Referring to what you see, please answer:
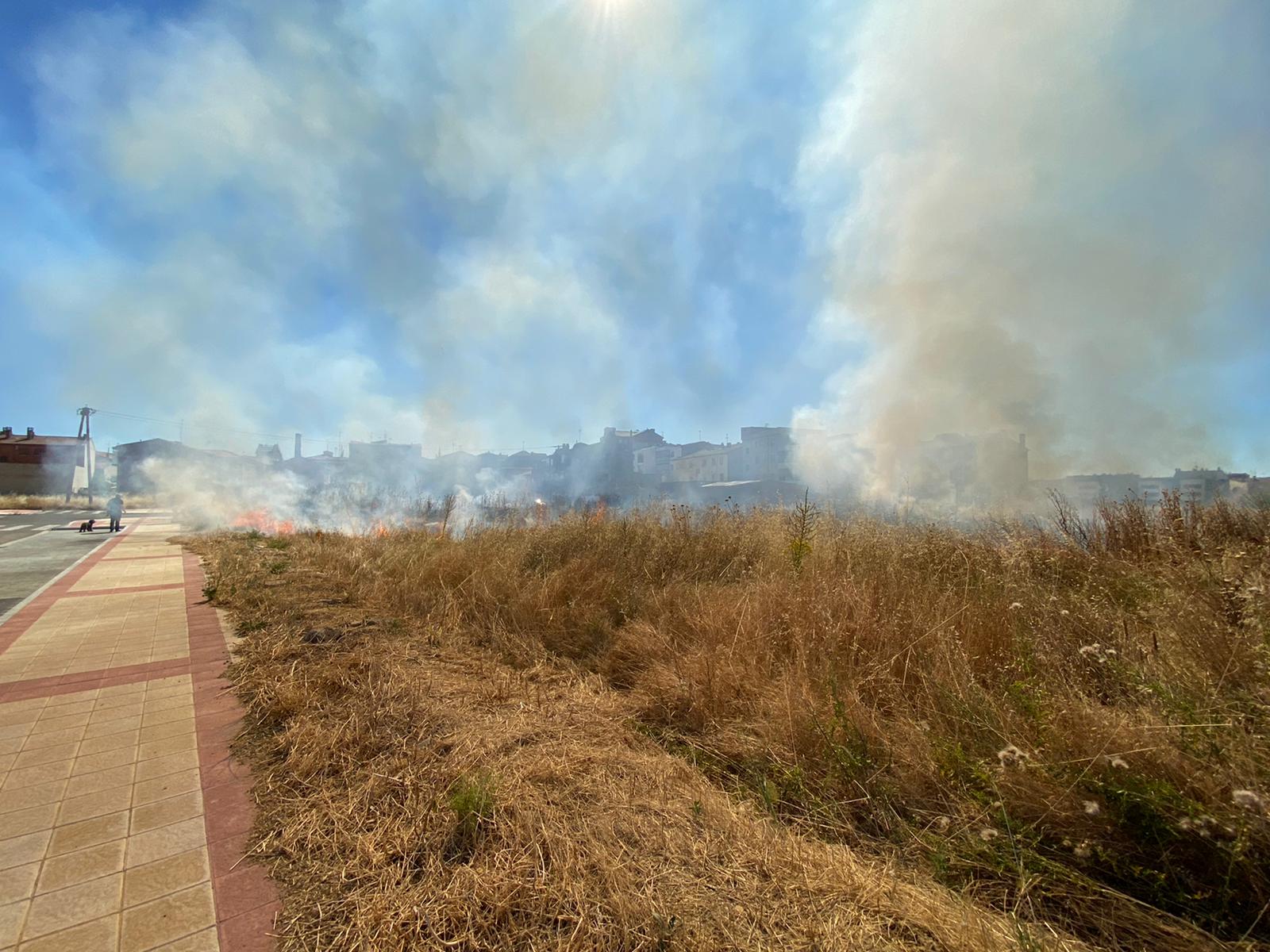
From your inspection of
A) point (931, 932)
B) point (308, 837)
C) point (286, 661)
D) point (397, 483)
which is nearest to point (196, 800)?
point (308, 837)

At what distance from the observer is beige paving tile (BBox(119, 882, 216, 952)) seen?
1.43 metres

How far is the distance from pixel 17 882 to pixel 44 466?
59.9 meters

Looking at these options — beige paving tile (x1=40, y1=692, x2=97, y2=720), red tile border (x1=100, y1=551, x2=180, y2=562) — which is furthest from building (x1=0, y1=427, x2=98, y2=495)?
beige paving tile (x1=40, y1=692, x2=97, y2=720)

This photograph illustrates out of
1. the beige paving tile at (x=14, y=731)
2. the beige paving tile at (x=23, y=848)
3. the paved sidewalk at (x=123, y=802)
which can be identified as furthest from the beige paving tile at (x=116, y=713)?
the beige paving tile at (x=23, y=848)

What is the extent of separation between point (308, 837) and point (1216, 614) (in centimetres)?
398

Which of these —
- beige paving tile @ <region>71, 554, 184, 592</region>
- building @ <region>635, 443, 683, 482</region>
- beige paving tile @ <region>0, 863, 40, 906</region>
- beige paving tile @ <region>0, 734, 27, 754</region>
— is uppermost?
building @ <region>635, 443, 683, 482</region>

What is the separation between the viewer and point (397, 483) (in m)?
23.0

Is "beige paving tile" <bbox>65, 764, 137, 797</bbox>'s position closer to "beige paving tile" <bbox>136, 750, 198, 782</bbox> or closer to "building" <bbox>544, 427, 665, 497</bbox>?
"beige paving tile" <bbox>136, 750, 198, 782</bbox>

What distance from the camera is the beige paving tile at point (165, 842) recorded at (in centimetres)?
176

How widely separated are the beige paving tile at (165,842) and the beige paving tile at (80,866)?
0.03 m

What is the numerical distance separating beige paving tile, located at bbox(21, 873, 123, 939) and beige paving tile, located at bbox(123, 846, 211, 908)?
3 centimetres

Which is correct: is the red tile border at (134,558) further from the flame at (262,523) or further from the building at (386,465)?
the building at (386,465)

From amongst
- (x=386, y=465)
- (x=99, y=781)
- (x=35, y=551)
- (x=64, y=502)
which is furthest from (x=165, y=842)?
(x=64, y=502)

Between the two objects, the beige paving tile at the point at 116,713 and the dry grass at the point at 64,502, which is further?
the dry grass at the point at 64,502
